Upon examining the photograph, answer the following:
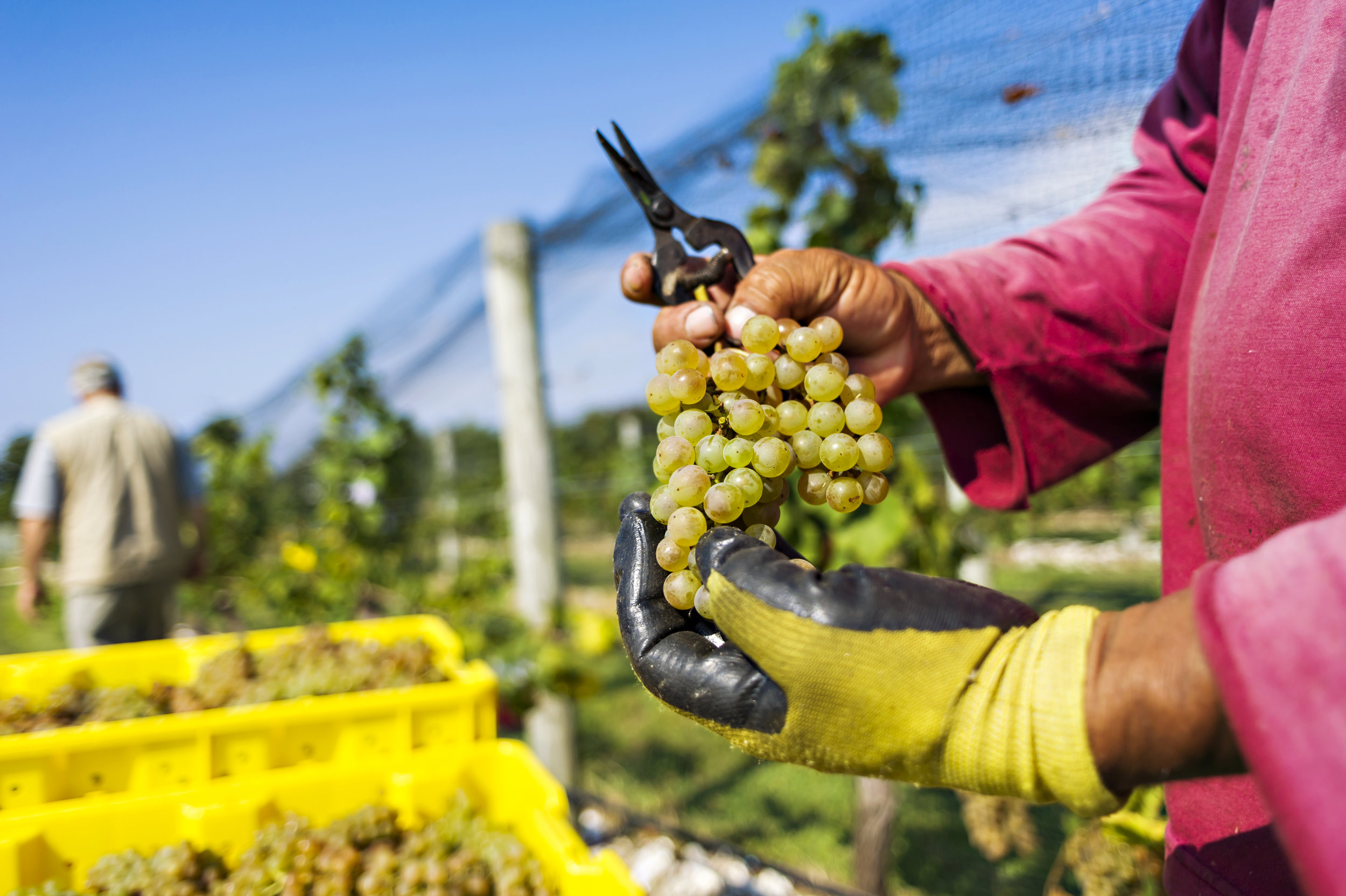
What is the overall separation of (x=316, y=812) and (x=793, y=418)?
1708mm

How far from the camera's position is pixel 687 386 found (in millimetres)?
995

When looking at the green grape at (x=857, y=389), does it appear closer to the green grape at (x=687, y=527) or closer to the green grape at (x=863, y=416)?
the green grape at (x=863, y=416)

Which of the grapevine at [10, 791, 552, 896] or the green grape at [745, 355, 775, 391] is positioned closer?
the green grape at [745, 355, 775, 391]

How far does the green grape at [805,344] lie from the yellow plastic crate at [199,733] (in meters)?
1.59

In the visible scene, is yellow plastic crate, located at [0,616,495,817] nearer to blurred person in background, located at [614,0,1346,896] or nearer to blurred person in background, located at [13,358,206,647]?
blurred person in background, located at [614,0,1346,896]

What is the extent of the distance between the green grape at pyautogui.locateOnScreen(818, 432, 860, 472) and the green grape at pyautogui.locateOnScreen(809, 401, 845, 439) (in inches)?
0.5

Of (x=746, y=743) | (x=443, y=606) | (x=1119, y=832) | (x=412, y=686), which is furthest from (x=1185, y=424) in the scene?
(x=443, y=606)

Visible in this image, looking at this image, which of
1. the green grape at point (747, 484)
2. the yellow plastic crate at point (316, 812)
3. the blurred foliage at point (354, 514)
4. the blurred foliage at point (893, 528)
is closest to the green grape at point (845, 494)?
the green grape at point (747, 484)

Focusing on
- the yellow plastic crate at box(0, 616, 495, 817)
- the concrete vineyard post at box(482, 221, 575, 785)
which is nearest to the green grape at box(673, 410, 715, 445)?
the yellow plastic crate at box(0, 616, 495, 817)

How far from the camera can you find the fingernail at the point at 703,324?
1.15 m

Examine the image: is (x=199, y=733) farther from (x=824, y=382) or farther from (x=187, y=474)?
(x=187, y=474)

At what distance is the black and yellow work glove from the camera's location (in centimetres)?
70

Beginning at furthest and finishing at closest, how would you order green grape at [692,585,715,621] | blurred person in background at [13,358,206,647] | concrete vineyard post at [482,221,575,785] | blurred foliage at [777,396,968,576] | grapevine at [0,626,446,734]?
blurred person in background at [13,358,206,647], concrete vineyard post at [482,221,575,785], blurred foliage at [777,396,968,576], grapevine at [0,626,446,734], green grape at [692,585,715,621]

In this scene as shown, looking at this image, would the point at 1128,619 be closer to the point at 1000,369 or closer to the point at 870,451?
the point at 870,451
